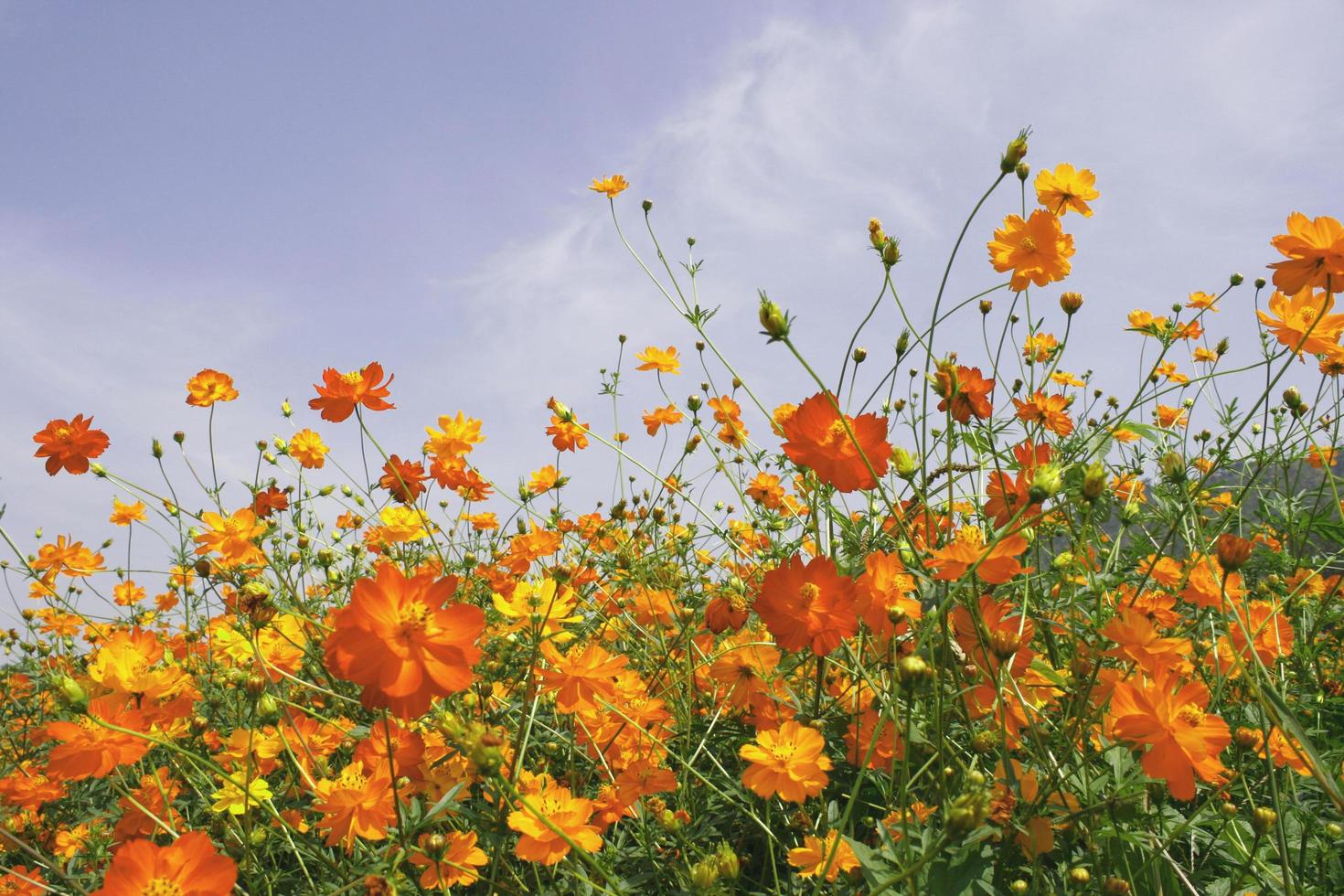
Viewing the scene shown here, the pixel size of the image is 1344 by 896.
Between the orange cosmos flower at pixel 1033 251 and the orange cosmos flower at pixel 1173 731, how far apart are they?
739 millimetres

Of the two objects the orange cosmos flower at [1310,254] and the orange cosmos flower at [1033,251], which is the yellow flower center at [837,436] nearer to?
the orange cosmos flower at [1033,251]

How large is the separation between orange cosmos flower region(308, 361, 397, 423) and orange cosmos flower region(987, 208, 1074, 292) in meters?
1.23

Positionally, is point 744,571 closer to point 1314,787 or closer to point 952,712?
point 952,712

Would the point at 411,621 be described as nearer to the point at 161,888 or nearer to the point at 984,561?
the point at 161,888

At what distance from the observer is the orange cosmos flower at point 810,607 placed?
3.58 ft

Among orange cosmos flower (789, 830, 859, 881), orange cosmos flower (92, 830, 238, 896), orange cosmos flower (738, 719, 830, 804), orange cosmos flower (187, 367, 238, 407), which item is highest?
orange cosmos flower (187, 367, 238, 407)

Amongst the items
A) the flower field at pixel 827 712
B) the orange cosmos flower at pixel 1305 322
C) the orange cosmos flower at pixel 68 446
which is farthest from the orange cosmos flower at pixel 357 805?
the orange cosmos flower at pixel 1305 322

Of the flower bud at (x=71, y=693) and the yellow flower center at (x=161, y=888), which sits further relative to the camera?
the flower bud at (x=71, y=693)

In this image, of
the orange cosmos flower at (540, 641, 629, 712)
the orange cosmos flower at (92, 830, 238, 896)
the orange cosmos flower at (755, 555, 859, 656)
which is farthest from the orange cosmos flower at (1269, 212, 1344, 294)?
the orange cosmos flower at (92, 830, 238, 896)

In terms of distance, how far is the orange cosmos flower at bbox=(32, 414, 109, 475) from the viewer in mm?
1899

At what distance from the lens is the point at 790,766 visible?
114 centimetres

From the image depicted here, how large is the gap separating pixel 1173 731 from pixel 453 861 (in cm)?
100

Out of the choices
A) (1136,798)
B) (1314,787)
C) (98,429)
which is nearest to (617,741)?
(1136,798)

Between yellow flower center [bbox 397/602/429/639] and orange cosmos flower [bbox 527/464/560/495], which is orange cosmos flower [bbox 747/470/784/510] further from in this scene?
yellow flower center [bbox 397/602/429/639]
